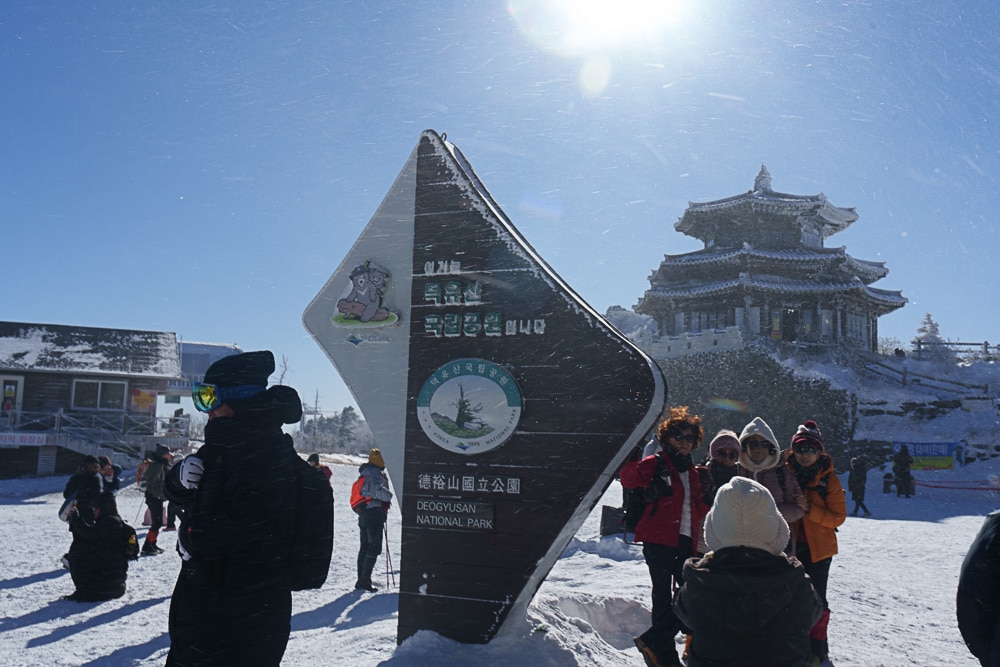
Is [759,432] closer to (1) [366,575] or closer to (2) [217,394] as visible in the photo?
(2) [217,394]

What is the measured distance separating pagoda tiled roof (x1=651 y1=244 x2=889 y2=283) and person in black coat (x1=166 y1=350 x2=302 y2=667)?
2867 cm

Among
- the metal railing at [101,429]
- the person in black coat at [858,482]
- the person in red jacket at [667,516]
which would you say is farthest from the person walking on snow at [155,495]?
the person in black coat at [858,482]

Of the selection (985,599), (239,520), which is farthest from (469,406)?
(985,599)

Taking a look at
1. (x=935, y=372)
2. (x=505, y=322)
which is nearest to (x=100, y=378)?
(x=505, y=322)

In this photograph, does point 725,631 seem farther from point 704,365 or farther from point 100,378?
point 100,378

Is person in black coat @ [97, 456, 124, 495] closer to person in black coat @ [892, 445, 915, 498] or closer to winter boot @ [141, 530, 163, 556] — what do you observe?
winter boot @ [141, 530, 163, 556]

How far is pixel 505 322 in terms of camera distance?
4.98 meters

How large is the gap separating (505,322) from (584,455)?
1063 millimetres

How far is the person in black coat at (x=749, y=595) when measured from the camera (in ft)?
8.96

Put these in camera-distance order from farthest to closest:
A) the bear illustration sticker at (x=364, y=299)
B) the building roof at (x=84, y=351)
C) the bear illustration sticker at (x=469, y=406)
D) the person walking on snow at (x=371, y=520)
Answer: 1. the building roof at (x=84, y=351)
2. the person walking on snow at (x=371, y=520)
3. the bear illustration sticker at (x=364, y=299)
4. the bear illustration sticker at (x=469, y=406)

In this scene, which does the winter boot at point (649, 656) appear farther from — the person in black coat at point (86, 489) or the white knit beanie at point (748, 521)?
the person in black coat at point (86, 489)

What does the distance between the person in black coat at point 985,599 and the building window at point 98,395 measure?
95.8 feet

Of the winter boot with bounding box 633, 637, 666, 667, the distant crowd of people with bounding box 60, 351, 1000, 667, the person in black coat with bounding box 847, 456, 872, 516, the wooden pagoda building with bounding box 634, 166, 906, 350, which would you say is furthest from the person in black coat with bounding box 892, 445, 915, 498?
the distant crowd of people with bounding box 60, 351, 1000, 667

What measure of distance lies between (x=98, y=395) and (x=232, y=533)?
28.0m
